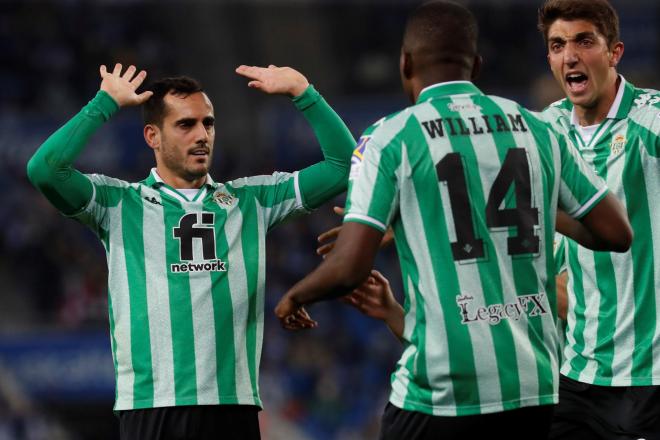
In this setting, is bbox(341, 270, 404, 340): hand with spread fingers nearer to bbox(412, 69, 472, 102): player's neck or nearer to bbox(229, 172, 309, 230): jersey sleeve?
bbox(412, 69, 472, 102): player's neck

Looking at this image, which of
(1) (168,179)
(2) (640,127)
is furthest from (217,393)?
(2) (640,127)

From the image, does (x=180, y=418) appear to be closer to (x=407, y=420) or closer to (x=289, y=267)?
(x=407, y=420)

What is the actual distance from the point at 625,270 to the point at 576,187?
0.98m

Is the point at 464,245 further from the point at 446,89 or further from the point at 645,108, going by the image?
the point at 645,108

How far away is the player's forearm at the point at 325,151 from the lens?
481cm

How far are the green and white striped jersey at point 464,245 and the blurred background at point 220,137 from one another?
9.85 metres

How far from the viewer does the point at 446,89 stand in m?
3.60

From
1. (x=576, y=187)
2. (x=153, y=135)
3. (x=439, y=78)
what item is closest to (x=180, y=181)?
(x=153, y=135)

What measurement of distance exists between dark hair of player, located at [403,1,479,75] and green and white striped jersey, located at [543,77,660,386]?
103cm

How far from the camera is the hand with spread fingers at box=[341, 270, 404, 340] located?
388cm

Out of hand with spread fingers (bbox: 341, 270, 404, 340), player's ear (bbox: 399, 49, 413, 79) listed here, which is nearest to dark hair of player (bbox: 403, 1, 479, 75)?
player's ear (bbox: 399, 49, 413, 79)

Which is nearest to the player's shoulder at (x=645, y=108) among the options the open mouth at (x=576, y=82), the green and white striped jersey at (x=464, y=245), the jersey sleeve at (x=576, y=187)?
the open mouth at (x=576, y=82)

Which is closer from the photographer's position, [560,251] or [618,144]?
[618,144]

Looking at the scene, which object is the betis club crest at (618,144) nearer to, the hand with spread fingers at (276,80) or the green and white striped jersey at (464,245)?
the green and white striped jersey at (464,245)
